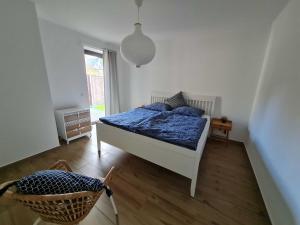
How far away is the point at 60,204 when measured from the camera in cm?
84

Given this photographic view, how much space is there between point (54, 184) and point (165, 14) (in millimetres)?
2604

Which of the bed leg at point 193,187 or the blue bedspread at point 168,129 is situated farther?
the blue bedspread at point 168,129

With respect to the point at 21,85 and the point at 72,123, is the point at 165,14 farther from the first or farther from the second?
the point at 72,123

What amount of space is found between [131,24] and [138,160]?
2607mm

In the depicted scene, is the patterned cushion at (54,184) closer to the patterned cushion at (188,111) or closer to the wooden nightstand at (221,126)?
the patterned cushion at (188,111)

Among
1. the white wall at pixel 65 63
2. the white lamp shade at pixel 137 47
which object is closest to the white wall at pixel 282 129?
the white lamp shade at pixel 137 47

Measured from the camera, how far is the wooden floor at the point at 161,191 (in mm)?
1384

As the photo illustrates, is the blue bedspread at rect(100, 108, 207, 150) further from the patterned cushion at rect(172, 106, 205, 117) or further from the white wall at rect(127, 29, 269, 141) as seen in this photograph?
the white wall at rect(127, 29, 269, 141)

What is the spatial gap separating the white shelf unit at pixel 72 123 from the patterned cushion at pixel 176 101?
82.3 inches

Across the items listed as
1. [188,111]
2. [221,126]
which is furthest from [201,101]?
[221,126]

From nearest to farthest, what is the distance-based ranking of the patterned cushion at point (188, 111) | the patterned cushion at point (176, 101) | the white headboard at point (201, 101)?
the patterned cushion at point (188, 111)
the white headboard at point (201, 101)
the patterned cushion at point (176, 101)

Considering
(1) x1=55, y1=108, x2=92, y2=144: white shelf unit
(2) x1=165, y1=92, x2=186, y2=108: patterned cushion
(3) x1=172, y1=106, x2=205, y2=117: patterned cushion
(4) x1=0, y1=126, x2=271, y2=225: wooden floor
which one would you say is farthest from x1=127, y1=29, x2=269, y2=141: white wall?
(1) x1=55, y1=108, x2=92, y2=144: white shelf unit

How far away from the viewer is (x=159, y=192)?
67.0 inches

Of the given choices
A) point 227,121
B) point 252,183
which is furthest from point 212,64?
point 252,183
